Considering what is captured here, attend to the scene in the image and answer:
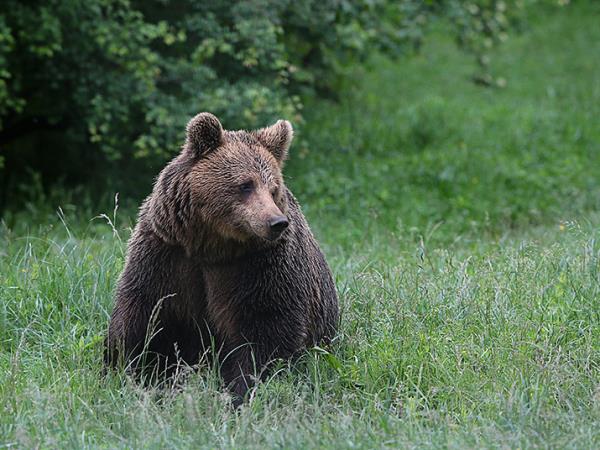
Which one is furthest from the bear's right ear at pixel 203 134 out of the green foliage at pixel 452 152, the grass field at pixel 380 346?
the green foliage at pixel 452 152

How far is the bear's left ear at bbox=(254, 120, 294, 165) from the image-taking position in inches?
215

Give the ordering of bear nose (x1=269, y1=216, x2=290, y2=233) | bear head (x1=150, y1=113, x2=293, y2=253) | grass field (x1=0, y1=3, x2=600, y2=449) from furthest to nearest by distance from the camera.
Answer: bear head (x1=150, y1=113, x2=293, y2=253) < bear nose (x1=269, y1=216, x2=290, y2=233) < grass field (x1=0, y1=3, x2=600, y2=449)

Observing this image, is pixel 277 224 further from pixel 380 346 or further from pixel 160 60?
pixel 160 60

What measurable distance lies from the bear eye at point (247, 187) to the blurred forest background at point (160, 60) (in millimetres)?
4053

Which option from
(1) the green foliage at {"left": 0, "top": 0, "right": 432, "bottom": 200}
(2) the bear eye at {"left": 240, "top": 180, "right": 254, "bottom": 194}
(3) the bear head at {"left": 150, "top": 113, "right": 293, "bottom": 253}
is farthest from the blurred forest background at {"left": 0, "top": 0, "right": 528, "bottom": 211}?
(2) the bear eye at {"left": 240, "top": 180, "right": 254, "bottom": 194}

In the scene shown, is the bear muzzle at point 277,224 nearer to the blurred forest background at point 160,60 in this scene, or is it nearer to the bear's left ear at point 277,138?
the bear's left ear at point 277,138

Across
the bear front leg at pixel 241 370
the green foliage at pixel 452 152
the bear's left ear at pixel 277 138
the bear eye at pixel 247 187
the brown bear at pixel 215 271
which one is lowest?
the green foliage at pixel 452 152

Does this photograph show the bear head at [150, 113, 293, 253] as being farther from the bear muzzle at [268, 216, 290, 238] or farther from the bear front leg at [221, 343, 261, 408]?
the bear front leg at [221, 343, 261, 408]

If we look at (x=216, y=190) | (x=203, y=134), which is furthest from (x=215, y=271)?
(x=203, y=134)

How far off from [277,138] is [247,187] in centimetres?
47

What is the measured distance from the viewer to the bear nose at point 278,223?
486 centimetres

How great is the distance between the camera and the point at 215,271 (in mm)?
5266

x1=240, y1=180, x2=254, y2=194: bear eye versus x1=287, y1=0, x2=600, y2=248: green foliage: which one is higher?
x1=240, y1=180, x2=254, y2=194: bear eye

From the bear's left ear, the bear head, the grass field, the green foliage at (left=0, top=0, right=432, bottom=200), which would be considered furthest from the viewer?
the green foliage at (left=0, top=0, right=432, bottom=200)
